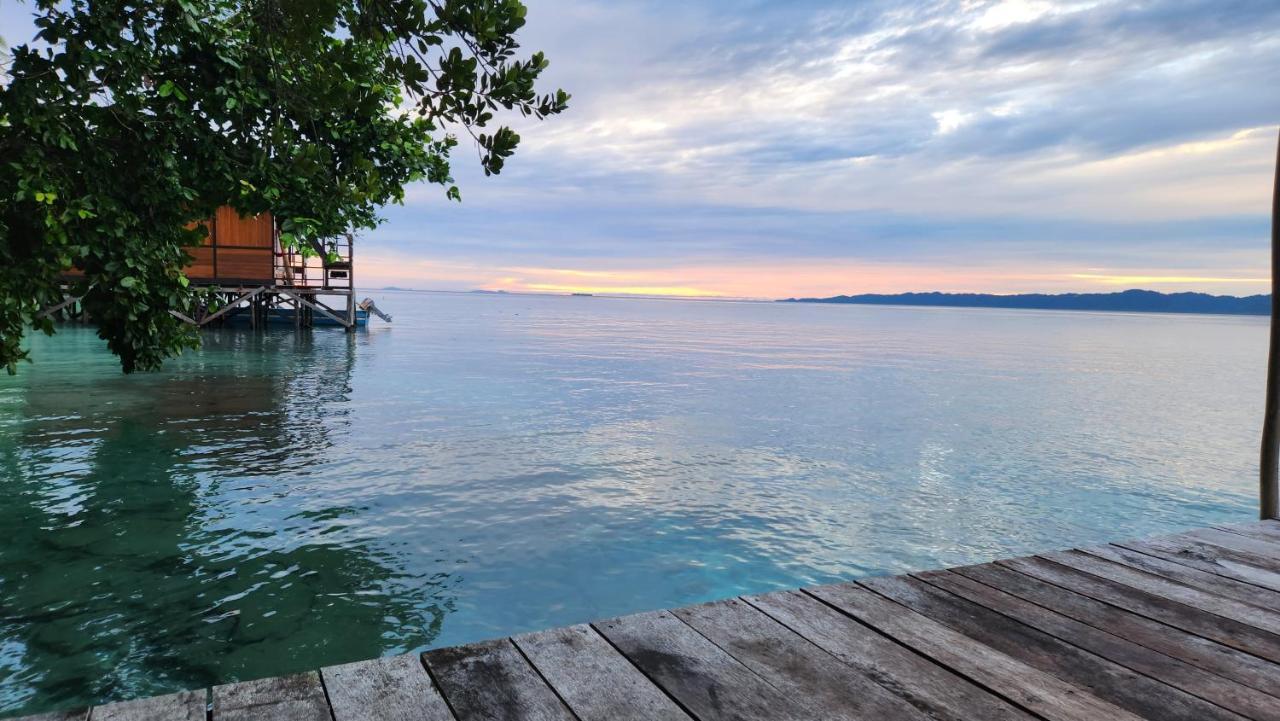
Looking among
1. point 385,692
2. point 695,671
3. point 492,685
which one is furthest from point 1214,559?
point 385,692

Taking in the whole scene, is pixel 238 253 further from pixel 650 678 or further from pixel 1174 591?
pixel 1174 591

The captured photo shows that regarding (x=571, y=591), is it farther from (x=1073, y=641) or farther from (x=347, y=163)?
(x=347, y=163)

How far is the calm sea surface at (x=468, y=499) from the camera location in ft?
21.0

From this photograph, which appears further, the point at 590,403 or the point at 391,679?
the point at 590,403

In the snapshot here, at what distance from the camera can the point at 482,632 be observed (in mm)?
6473

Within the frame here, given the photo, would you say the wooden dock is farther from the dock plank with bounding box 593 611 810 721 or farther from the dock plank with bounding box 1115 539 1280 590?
the dock plank with bounding box 1115 539 1280 590

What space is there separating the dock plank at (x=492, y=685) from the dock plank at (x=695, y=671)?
1.30 feet

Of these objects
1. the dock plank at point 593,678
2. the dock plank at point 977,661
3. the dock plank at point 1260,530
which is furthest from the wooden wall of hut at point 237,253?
the dock plank at point 1260,530

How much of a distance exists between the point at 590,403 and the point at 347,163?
1046 centimetres

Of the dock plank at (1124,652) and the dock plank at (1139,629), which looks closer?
the dock plank at (1124,652)

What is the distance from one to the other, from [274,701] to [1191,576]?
4.45m

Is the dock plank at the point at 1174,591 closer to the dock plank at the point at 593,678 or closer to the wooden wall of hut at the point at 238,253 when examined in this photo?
the dock plank at the point at 593,678

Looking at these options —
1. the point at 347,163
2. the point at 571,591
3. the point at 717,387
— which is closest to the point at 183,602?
the point at 571,591

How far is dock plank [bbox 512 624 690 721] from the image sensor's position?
2465 mm
